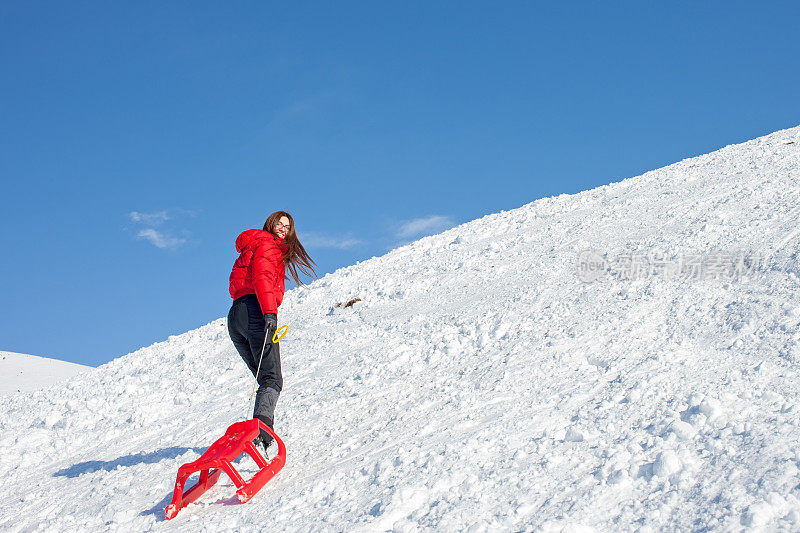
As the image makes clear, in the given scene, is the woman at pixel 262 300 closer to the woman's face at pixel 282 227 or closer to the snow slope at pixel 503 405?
the woman's face at pixel 282 227

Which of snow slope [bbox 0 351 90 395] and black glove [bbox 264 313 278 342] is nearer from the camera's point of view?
black glove [bbox 264 313 278 342]

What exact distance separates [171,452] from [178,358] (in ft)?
16.7

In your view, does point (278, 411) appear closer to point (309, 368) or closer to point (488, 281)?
point (309, 368)

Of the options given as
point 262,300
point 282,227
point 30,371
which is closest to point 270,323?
point 262,300

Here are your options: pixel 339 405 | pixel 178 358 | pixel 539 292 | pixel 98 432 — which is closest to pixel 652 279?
pixel 539 292

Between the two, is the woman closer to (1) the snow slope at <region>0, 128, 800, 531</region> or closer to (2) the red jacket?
(2) the red jacket

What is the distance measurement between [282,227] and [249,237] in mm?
387

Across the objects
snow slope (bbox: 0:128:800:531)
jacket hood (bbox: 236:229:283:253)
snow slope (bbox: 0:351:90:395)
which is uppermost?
snow slope (bbox: 0:351:90:395)

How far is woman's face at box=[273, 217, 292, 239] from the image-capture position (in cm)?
553

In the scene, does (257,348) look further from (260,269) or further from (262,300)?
(260,269)

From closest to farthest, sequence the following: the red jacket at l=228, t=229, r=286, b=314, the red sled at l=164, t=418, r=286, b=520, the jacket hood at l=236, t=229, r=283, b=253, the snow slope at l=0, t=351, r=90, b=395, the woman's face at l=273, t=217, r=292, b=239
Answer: the red sled at l=164, t=418, r=286, b=520
the red jacket at l=228, t=229, r=286, b=314
the jacket hood at l=236, t=229, r=283, b=253
the woman's face at l=273, t=217, r=292, b=239
the snow slope at l=0, t=351, r=90, b=395

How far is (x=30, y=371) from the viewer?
15461 mm

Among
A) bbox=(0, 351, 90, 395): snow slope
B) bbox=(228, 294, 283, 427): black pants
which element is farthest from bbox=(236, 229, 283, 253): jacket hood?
bbox=(0, 351, 90, 395): snow slope

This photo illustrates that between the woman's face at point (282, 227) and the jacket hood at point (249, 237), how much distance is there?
131 mm
